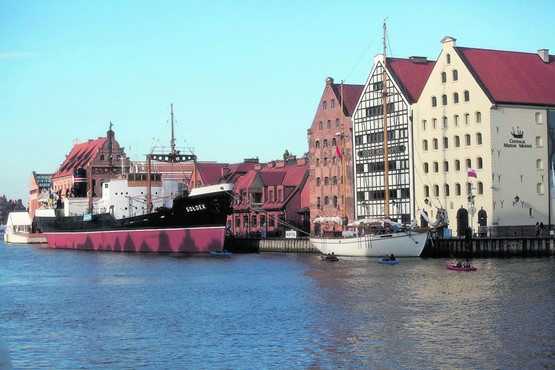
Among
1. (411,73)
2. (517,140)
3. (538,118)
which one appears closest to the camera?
(517,140)

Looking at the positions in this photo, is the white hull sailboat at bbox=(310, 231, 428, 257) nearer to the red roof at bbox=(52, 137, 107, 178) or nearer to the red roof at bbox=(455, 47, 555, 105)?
the red roof at bbox=(455, 47, 555, 105)

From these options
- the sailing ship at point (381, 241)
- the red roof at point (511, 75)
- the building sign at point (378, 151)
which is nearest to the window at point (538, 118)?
the red roof at point (511, 75)

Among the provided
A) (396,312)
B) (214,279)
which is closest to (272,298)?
(396,312)

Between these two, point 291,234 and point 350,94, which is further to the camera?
point 350,94

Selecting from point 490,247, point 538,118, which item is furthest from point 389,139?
point 490,247

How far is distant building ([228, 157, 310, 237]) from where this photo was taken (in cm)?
11156

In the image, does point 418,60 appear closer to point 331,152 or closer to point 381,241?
point 331,152

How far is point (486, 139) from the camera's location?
85.2 m

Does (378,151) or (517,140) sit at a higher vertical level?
(378,151)

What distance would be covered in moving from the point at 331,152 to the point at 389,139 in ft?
30.7

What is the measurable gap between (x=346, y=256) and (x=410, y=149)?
1984cm

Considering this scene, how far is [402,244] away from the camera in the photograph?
74.0m

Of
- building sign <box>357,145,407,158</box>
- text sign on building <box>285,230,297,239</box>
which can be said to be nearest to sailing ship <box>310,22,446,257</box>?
text sign on building <box>285,230,297,239</box>

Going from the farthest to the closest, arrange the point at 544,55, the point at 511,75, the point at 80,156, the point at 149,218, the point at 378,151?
the point at 80,156
the point at 378,151
the point at 544,55
the point at 149,218
the point at 511,75
